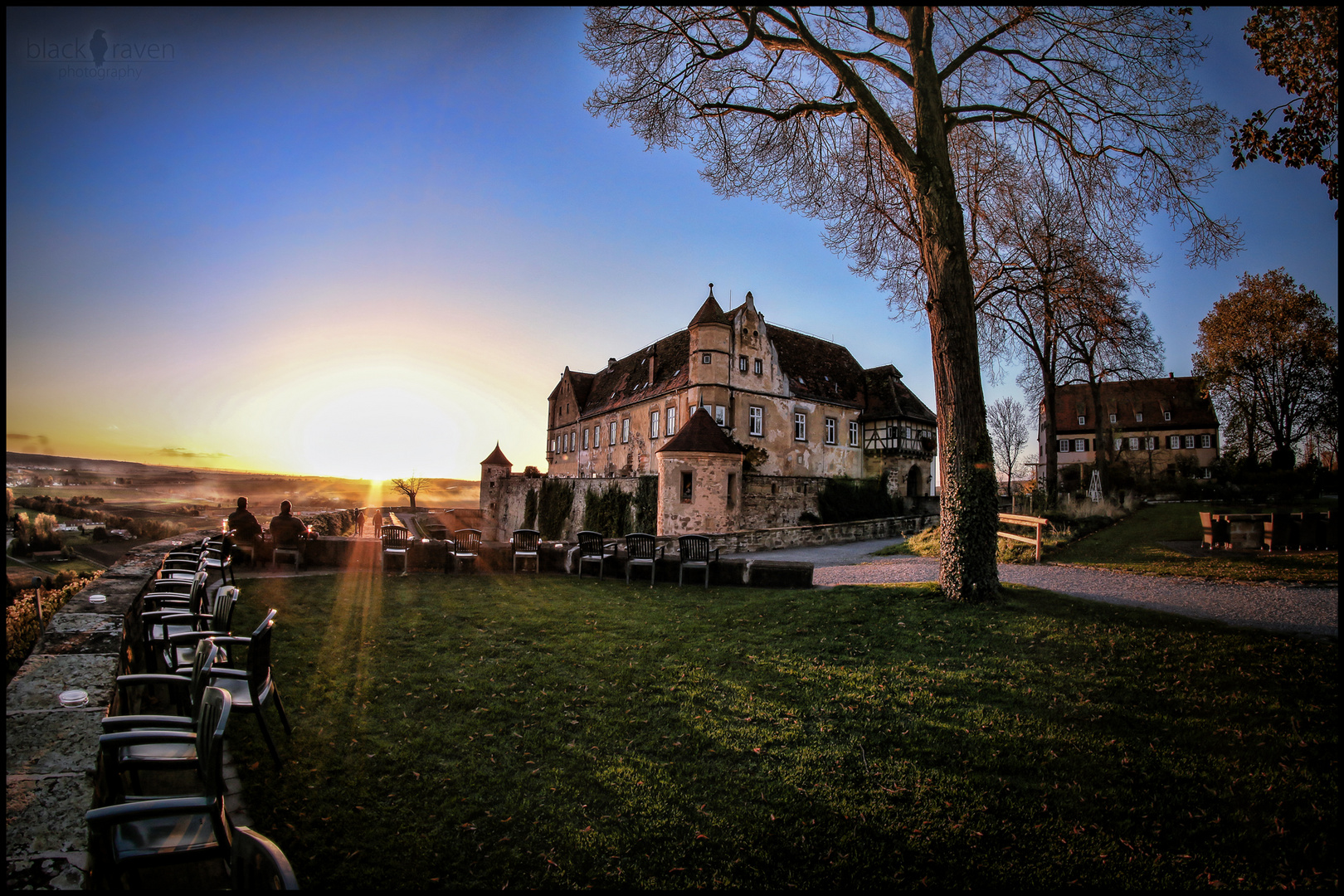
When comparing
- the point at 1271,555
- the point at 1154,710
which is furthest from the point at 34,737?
the point at 1271,555

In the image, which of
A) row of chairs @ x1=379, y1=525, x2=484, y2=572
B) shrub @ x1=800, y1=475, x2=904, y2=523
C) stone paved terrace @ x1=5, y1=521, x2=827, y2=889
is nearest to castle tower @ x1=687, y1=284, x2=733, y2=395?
shrub @ x1=800, y1=475, x2=904, y2=523

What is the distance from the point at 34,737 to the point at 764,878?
13.1ft

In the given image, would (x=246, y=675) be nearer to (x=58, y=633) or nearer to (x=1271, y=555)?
(x=58, y=633)

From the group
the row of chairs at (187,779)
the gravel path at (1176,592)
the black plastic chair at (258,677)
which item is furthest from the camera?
the gravel path at (1176,592)

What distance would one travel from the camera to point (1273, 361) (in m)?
25.9

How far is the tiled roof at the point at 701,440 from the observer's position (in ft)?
75.3

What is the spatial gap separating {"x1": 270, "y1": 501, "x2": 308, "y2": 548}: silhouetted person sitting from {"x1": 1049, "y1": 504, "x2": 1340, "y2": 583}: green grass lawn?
1729 cm

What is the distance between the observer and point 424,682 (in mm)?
5609

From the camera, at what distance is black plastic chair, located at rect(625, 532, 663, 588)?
12.4m

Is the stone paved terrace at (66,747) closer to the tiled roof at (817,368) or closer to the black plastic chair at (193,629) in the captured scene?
the black plastic chair at (193,629)

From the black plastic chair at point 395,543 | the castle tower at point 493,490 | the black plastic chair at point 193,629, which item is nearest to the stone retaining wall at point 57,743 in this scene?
the black plastic chair at point 193,629

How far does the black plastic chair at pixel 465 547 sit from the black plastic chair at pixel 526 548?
86 centimetres

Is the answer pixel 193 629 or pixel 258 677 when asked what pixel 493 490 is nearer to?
pixel 193 629

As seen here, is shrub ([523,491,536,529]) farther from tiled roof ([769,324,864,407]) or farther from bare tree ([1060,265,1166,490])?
bare tree ([1060,265,1166,490])
